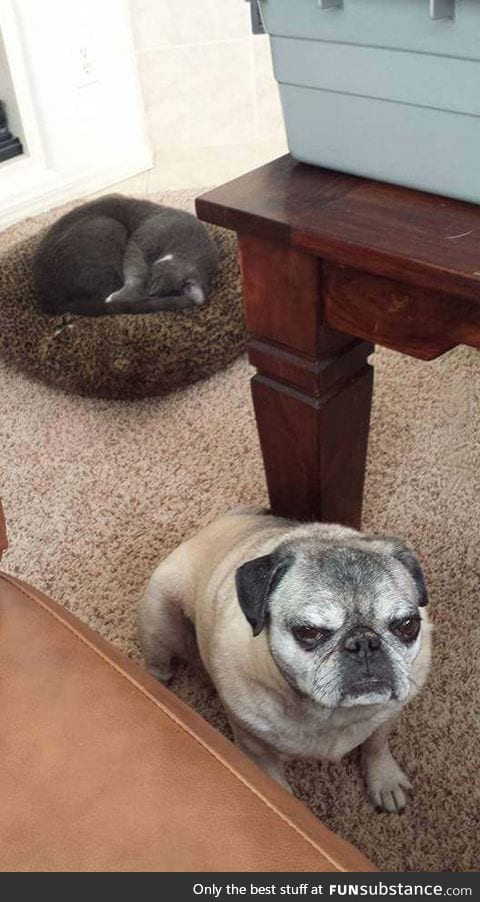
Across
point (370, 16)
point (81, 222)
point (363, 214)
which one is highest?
point (370, 16)

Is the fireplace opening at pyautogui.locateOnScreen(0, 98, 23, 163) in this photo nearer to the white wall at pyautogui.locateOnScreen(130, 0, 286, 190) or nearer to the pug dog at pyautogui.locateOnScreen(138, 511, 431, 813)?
the white wall at pyautogui.locateOnScreen(130, 0, 286, 190)

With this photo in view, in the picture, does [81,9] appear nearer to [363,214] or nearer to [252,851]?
[363,214]

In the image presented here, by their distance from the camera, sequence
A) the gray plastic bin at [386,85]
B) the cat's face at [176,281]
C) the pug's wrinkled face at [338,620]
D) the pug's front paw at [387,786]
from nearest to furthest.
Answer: the gray plastic bin at [386,85] → the pug's wrinkled face at [338,620] → the pug's front paw at [387,786] → the cat's face at [176,281]

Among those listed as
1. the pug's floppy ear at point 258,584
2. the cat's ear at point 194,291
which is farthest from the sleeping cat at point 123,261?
the pug's floppy ear at point 258,584

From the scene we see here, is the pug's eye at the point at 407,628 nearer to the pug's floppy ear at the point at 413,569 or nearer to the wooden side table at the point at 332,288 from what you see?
the pug's floppy ear at the point at 413,569

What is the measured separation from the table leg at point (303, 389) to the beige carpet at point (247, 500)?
24 cm

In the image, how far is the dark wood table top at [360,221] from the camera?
660 millimetres

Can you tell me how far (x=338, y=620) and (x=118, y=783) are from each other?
30cm

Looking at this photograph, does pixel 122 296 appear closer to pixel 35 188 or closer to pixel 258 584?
pixel 35 188

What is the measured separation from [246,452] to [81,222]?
2.39ft

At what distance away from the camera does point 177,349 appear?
1.53 metres

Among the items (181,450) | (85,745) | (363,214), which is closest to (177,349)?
(181,450)
